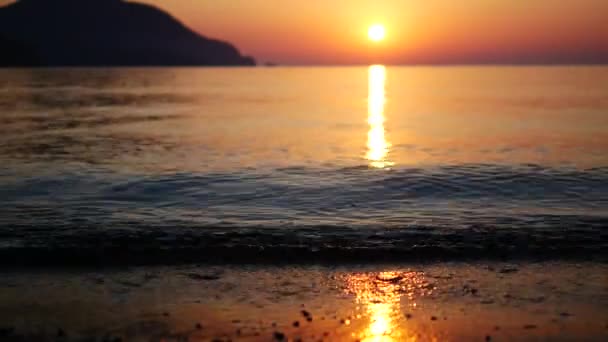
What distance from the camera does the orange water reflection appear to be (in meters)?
8.48

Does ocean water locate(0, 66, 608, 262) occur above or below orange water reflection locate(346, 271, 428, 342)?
above

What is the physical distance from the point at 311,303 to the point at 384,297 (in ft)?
4.62

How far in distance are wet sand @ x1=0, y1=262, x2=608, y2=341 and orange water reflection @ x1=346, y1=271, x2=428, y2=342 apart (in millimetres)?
20

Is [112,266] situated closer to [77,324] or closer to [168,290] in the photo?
[168,290]

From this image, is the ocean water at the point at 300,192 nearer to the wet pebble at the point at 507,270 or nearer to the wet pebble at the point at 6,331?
the wet pebble at the point at 507,270

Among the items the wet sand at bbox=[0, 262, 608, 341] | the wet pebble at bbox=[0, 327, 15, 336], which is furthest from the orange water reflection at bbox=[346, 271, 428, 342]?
the wet pebble at bbox=[0, 327, 15, 336]

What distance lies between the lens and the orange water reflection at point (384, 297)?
8.48 metres

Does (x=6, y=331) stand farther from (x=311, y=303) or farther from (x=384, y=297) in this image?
(x=384, y=297)

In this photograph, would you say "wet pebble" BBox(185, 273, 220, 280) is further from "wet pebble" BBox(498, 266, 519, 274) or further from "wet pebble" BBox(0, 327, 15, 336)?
"wet pebble" BBox(498, 266, 519, 274)

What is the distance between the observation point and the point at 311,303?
9672 mm

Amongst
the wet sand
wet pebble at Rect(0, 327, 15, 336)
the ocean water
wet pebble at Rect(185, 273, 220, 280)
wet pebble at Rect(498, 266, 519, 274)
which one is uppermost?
the ocean water

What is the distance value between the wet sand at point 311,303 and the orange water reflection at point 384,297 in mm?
20

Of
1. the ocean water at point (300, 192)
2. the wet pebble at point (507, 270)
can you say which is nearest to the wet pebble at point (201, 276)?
the ocean water at point (300, 192)

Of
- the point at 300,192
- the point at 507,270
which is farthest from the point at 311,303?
the point at 300,192
